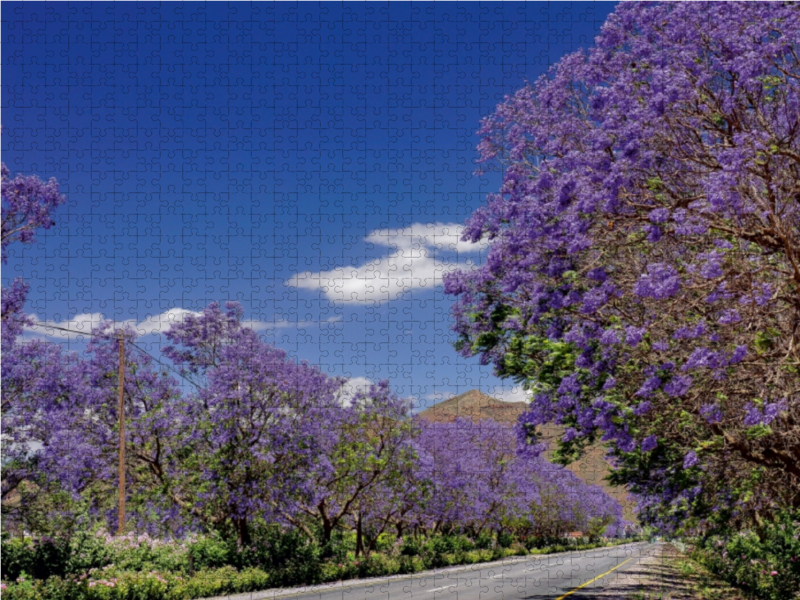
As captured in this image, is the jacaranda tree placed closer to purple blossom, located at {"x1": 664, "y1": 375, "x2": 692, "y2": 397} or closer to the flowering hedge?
purple blossom, located at {"x1": 664, "y1": 375, "x2": 692, "y2": 397}

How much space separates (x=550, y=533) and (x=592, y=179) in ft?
287

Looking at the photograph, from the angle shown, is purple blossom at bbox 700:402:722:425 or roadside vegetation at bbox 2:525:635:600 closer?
purple blossom at bbox 700:402:722:425

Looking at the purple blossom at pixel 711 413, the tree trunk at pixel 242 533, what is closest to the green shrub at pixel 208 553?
the tree trunk at pixel 242 533

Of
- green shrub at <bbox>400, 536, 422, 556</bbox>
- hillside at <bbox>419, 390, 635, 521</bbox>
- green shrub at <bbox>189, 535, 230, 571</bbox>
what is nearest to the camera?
hillside at <bbox>419, 390, 635, 521</bbox>

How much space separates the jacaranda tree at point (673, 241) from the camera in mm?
9734

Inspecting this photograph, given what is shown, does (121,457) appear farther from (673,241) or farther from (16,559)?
(673,241)

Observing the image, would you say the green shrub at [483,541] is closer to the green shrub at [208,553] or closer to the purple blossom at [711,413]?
the green shrub at [208,553]

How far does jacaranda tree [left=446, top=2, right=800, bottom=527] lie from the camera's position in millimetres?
9734

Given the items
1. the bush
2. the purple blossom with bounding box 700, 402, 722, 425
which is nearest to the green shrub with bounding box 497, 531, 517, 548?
the bush

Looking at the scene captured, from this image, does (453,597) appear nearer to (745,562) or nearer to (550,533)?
(745,562)

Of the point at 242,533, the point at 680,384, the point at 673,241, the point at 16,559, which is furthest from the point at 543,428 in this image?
the point at 680,384

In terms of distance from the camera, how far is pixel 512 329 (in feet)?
52.7

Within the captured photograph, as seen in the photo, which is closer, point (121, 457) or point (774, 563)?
point (774, 563)

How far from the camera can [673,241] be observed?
1193 centimetres
